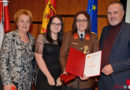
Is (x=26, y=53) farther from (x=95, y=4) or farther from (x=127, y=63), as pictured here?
(x=95, y=4)

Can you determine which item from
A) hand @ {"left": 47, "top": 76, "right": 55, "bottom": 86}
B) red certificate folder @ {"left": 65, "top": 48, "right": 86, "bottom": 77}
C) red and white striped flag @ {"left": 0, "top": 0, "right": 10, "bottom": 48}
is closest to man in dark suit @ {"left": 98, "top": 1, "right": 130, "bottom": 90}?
red certificate folder @ {"left": 65, "top": 48, "right": 86, "bottom": 77}

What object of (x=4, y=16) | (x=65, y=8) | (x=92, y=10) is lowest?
(x=4, y=16)

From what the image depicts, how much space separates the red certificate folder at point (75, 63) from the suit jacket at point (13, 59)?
2.58ft

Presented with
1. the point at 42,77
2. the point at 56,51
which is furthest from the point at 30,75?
the point at 56,51

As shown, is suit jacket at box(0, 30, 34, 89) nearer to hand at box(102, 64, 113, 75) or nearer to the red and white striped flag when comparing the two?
hand at box(102, 64, 113, 75)

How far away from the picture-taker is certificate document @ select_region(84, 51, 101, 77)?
1.88 m

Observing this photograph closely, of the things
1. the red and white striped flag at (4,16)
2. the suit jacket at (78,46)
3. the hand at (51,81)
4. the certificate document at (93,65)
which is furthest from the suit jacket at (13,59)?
the red and white striped flag at (4,16)

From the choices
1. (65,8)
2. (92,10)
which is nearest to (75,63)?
(92,10)

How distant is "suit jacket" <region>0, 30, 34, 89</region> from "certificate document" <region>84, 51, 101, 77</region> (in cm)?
100

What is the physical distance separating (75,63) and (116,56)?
24.4 inches

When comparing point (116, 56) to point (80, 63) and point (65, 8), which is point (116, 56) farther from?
point (65, 8)

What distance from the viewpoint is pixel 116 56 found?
7.04ft

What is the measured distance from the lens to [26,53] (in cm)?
240

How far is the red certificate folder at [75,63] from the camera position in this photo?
6.54ft
